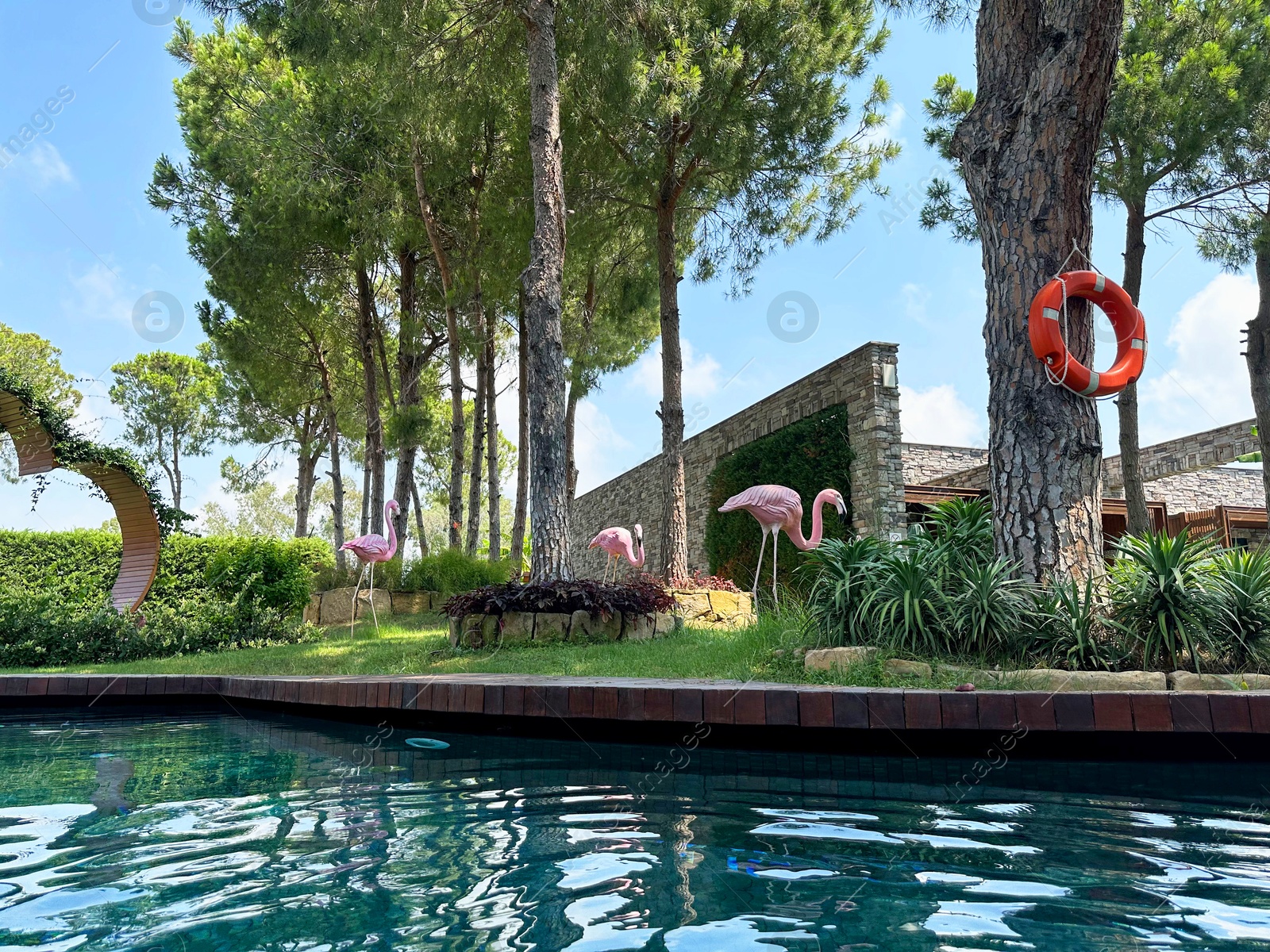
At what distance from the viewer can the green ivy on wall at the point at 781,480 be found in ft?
32.1

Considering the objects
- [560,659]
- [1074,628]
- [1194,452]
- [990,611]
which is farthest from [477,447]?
[1194,452]

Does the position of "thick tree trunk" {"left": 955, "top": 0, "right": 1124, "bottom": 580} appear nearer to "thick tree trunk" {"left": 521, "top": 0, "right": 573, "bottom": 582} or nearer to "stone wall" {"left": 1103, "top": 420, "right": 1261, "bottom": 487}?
"thick tree trunk" {"left": 521, "top": 0, "right": 573, "bottom": 582}

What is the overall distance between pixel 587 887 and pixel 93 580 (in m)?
10.6

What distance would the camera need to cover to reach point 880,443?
30.0 ft

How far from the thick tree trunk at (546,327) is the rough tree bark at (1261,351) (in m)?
8.59

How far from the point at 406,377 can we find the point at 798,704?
37.2 feet

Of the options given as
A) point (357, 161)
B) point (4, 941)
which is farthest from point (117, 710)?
point (357, 161)

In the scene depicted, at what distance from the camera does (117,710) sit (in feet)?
19.2

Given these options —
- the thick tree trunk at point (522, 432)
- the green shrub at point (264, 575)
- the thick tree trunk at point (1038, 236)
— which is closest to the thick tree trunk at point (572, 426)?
the thick tree trunk at point (522, 432)

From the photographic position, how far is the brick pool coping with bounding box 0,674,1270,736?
10.3 ft

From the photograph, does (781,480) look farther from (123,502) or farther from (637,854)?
(637,854)

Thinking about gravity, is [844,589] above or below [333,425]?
below

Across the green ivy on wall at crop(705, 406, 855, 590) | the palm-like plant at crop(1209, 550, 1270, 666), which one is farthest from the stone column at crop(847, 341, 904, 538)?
the palm-like plant at crop(1209, 550, 1270, 666)

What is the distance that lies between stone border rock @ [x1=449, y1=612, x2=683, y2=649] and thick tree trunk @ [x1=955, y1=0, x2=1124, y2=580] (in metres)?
3.31
